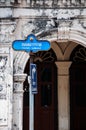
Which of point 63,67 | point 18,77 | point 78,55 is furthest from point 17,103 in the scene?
point 78,55

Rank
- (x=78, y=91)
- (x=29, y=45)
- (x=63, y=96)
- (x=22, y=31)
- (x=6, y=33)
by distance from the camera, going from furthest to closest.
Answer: (x=78, y=91), (x=63, y=96), (x=22, y=31), (x=6, y=33), (x=29, y=45)

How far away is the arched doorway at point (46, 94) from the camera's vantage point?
45.2ft

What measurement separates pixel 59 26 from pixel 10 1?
1341mm

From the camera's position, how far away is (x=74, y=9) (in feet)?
35.7

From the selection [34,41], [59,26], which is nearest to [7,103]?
[59,26]

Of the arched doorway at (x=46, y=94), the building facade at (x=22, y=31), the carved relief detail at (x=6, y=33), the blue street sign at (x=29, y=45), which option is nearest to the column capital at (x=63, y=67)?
the arched doorway at (x=46, y=94)

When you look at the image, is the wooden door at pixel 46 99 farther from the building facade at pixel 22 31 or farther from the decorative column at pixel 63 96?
the building facade at pixel 22 31

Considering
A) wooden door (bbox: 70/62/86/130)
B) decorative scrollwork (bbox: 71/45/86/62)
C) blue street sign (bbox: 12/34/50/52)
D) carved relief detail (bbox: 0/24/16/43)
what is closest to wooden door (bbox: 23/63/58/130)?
wooden door (bbox: 70/62/86/130)

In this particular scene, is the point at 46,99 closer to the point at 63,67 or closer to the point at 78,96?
the point at 78,96

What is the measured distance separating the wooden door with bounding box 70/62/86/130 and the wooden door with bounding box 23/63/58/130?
55 cm

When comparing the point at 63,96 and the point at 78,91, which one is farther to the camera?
the point at 78,91

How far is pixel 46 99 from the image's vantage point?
13867 mm

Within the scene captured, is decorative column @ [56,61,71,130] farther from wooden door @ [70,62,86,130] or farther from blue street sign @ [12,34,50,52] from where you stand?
blue street sign @ [12,34,50,52]

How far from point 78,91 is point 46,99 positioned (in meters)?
1.05
